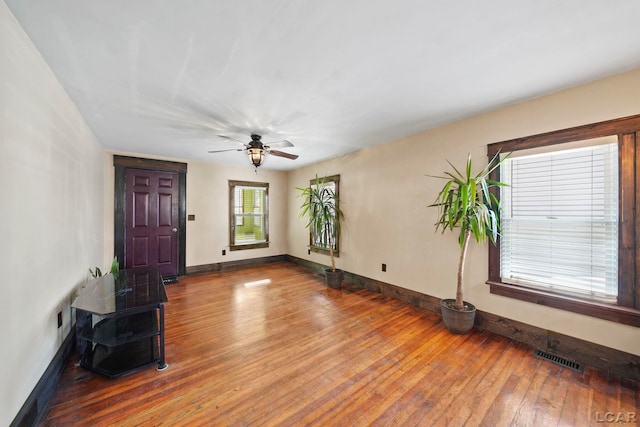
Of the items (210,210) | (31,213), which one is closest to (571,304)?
(31,213)

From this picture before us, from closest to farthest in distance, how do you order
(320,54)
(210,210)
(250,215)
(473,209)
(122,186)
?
(320,54) < (473,209) < (122,186) < (210,210) < (250,215)

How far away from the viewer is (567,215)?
2.19 metres

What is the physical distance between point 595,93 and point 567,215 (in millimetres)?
1061

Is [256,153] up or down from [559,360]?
up

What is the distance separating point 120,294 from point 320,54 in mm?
2658

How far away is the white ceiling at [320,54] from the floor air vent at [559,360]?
8.02 feet

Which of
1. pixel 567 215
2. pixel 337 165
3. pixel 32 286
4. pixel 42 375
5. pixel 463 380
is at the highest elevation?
pixel 337 165

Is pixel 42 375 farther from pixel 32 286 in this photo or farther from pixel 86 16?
pixel 86 16

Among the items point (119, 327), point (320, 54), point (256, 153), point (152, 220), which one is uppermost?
point (320, 54)

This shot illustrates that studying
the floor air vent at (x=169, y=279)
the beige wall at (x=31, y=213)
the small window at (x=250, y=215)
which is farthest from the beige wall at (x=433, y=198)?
the beige wall at (x=31, y=213)

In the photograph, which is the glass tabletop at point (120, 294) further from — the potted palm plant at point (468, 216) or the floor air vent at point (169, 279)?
the potted palm plant at point (468, 216)

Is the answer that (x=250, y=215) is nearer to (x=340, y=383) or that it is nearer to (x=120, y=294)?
(x=120, y=294)

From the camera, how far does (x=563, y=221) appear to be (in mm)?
2217

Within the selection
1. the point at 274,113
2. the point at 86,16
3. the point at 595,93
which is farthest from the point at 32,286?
the point at 595,93
